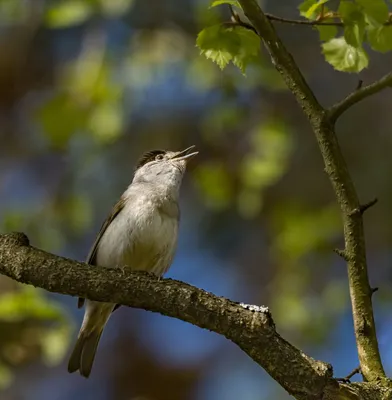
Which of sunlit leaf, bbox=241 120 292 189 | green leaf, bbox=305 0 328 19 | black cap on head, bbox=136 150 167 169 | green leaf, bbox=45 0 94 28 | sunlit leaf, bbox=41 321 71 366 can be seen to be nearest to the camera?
green leaf, bbox=305 0 328 19

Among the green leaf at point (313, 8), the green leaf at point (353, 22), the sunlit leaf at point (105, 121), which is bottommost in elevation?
the green leaf at point (353, 22)

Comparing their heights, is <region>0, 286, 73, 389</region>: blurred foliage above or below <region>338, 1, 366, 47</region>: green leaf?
above

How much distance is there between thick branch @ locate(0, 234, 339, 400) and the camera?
2621mm

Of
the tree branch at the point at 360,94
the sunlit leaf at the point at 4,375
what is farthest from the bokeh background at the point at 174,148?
the tree branch at the point at 360,94

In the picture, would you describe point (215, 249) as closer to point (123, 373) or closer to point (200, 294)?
point (123, 373)

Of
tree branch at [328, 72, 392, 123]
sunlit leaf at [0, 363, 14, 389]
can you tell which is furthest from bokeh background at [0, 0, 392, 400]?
tree branch at [328, 72, 392, 123]

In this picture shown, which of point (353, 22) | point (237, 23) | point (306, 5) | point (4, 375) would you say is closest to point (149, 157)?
point (4, 375)

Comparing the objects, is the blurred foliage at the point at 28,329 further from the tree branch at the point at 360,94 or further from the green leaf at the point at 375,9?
the green leaf at the point at 375,9

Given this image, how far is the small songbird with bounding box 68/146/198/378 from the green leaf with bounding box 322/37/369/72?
181cm

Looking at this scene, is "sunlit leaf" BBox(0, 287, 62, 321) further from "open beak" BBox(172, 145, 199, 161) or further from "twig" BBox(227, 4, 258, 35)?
"twig" BBox(227, 4, 258, 35)

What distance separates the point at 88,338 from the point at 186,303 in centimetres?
264

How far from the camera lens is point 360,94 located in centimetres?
290

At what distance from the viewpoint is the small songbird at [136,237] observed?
183 inches

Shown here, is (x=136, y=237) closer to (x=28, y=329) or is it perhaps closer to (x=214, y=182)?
(x=28, y=329)
